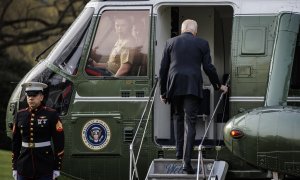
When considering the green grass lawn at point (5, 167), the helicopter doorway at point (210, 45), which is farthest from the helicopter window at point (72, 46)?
the green grass lawn at point (5, 167)

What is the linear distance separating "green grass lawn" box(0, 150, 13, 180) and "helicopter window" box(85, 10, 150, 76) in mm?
3446

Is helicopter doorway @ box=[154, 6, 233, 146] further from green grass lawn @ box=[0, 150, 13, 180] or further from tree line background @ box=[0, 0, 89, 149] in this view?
tree line background @ box=[0, 0, 89, 149]

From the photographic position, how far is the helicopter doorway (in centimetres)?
1285

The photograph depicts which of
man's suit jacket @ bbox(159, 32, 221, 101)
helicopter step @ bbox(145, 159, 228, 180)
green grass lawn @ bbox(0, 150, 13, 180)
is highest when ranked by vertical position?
man's suit jacket @ bbox(159, 32, 221, 101)

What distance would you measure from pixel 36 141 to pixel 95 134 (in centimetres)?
189

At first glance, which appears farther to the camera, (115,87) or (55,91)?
(55,91)

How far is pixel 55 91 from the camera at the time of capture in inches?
512

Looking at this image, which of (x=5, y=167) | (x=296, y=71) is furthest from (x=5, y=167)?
(x=296, y=71)

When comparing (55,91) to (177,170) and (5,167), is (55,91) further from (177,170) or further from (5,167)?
(5,167)

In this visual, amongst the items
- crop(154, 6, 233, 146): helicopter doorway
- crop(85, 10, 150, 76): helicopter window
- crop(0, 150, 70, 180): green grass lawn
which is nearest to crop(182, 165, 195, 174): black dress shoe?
crop(154, 6, 233, 146): helicopter doorway

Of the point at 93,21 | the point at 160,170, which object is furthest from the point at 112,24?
the point at 160,170

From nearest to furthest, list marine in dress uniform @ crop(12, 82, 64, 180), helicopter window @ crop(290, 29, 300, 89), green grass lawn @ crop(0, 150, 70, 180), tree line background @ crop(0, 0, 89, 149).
Answer: marine in dress uniform @ crop(12, 82, 64, 180) < helicopter window @ crop(290, 29, 300, 89) < green grass lawn @ crop(0, 150, 70, 180) < tree line background @ crop(0, 0, 89, 149)

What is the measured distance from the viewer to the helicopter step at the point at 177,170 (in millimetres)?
11533

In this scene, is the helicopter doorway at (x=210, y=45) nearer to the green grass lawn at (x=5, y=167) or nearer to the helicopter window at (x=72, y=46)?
the helicopter window at (x=72, y=46)
